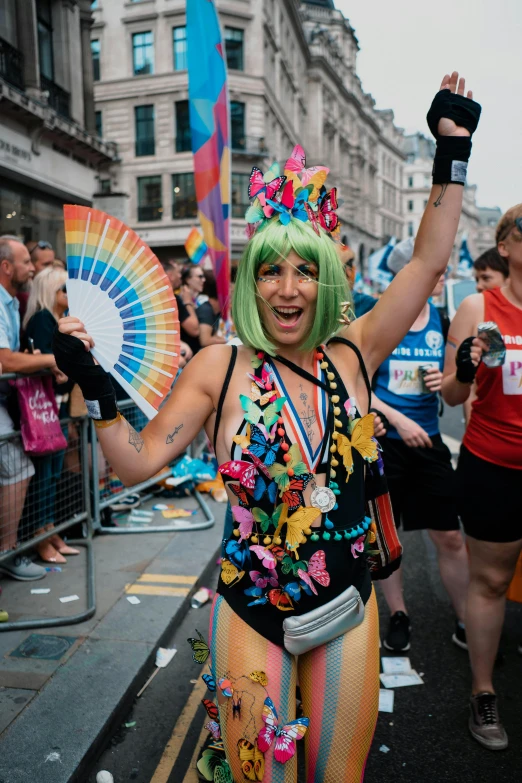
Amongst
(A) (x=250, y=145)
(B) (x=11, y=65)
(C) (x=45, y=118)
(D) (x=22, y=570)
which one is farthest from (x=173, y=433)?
(A) (x=250, y=145)

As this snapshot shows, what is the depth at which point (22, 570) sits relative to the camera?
411cm

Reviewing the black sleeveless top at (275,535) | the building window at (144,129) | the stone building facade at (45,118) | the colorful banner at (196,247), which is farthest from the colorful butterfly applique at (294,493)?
the building window at (144,129)

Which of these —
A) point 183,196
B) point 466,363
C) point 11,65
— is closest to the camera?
point 466,363

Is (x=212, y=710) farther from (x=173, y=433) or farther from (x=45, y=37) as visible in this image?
(x=45, y=37)

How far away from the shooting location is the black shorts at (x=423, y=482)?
3.39 m

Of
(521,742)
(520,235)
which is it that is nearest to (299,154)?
(520,235)

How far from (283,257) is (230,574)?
0.87 meters

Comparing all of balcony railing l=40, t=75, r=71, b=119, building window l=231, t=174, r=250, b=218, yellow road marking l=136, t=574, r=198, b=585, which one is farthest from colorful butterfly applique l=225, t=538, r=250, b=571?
building window l=231, t=174, r=250, b=218

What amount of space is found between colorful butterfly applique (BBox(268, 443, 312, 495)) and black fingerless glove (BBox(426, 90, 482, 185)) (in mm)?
896

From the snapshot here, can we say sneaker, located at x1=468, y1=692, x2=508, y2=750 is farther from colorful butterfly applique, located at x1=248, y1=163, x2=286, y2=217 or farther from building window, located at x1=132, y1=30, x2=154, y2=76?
building window, located at x1=132, y1=30, x2=154, y2=76

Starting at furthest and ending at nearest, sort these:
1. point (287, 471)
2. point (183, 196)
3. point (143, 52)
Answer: point (143, 52)
point (183, 196)
point (287, 471)

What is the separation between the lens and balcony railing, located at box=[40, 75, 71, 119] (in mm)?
14130

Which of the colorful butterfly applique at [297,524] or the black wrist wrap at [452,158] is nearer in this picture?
the colorful butterfly applique at [297,524]

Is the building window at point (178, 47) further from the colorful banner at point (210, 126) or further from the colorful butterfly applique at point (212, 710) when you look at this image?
the colorful butterfly applique at point (212, 710)
